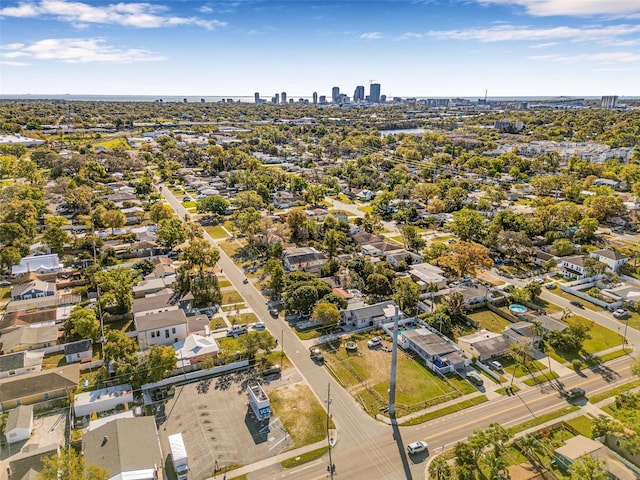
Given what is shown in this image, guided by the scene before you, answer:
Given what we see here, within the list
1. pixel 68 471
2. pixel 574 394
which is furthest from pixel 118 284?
pixel 574 394

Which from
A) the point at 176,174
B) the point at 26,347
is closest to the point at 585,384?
the point at 26,347

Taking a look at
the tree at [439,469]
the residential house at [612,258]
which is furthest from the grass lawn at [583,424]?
the residential house at [612,258]

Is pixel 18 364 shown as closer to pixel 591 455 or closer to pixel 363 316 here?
pixel 363 316

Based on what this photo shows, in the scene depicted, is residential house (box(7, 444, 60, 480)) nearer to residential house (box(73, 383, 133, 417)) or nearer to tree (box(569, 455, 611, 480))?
residential house (box(73, 383, 133, 417))

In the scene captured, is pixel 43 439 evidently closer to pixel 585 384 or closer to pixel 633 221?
pixel 585 384

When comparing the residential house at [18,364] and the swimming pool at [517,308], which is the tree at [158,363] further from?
the swimming pool at [517,308]
